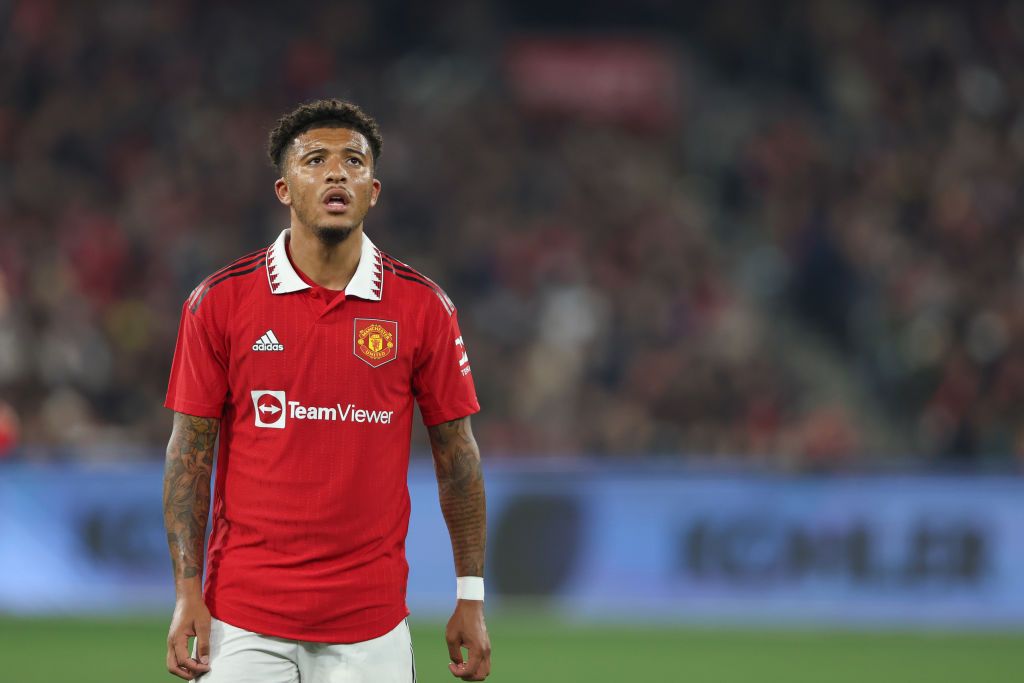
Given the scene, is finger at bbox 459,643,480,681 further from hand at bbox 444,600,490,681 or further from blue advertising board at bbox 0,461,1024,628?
blue advertising board at bbox 0,461,1024,628

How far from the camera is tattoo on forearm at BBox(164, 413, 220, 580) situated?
→ 4035mm

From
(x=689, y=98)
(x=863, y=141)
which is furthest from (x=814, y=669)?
(x=689, y=98)

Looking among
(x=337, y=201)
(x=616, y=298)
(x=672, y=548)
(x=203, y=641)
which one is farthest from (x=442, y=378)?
(x=616, y=298)

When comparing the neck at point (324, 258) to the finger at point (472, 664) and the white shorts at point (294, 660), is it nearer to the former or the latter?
the white shorts at point (294, 660)

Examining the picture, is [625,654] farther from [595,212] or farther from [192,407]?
[595,212]

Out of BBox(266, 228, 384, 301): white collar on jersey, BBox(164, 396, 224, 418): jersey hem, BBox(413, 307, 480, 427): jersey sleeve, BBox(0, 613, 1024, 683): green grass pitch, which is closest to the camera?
BBox(164, 396, 224, 418): jersey hem

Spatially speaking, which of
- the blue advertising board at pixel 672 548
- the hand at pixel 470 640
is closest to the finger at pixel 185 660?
the hand at pixel 470 640

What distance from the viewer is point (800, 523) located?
39.2ft

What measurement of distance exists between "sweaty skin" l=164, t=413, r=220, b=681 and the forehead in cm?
78

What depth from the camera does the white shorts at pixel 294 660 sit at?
391cm

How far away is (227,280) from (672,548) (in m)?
8.36

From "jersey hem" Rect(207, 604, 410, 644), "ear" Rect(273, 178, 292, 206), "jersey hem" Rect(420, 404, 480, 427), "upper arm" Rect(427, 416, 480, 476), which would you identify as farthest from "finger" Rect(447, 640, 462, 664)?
"ear" Rect(273, 178, 292, 206)

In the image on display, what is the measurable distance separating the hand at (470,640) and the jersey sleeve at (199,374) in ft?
2.86

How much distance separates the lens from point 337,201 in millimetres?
4078
